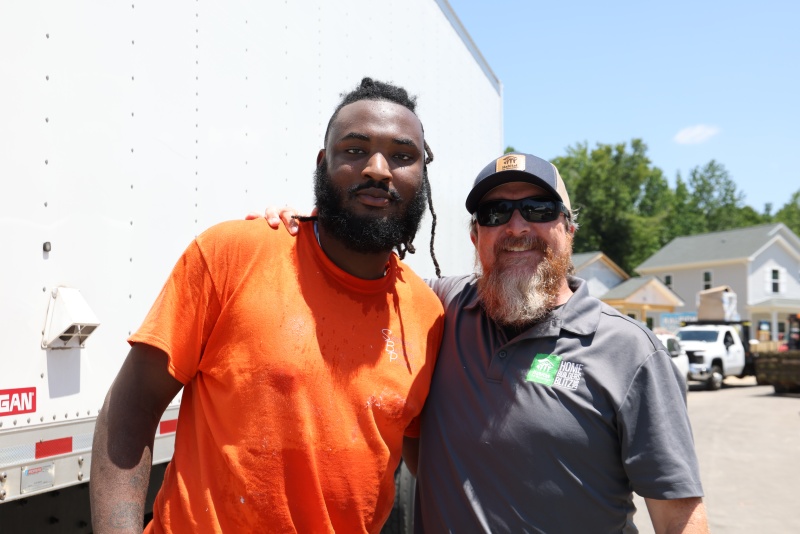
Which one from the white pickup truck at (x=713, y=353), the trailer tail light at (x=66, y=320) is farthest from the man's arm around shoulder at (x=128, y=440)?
the white pickup truck at (x=713, y=353)

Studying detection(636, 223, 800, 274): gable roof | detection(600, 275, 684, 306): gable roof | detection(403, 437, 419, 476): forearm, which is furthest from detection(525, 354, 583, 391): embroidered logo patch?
detection(636, 223, 800, 274): gable roof

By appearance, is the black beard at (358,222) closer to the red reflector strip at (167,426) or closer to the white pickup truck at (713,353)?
the red reflector strip at (167,426)

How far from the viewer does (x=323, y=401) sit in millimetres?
1998

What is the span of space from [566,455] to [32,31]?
223 cm

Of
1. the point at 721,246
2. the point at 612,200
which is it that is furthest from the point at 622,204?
the point at 721,246

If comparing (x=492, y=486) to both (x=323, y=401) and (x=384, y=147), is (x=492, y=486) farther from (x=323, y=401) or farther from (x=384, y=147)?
(x=384, y=147)

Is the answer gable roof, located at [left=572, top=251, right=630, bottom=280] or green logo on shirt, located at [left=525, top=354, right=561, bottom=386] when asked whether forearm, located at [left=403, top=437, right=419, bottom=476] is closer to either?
green logo on shirt, located at [left=525, top=354, right=561, bottom=386]

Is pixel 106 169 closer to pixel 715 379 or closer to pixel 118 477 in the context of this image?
pixel 118 477

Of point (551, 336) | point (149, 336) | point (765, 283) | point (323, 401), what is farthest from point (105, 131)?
point (765, 283)

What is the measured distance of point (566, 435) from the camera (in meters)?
2.15

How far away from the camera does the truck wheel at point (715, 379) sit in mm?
20500

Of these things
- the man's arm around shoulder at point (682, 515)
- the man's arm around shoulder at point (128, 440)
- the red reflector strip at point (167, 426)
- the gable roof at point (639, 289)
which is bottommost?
the gable roof at point (639, 289)

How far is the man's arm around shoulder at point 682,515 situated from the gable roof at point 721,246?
4141 centimetres

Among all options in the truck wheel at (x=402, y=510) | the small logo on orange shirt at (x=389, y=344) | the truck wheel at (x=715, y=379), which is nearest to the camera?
the small logo on orange shirt at (x=389, y=344)
